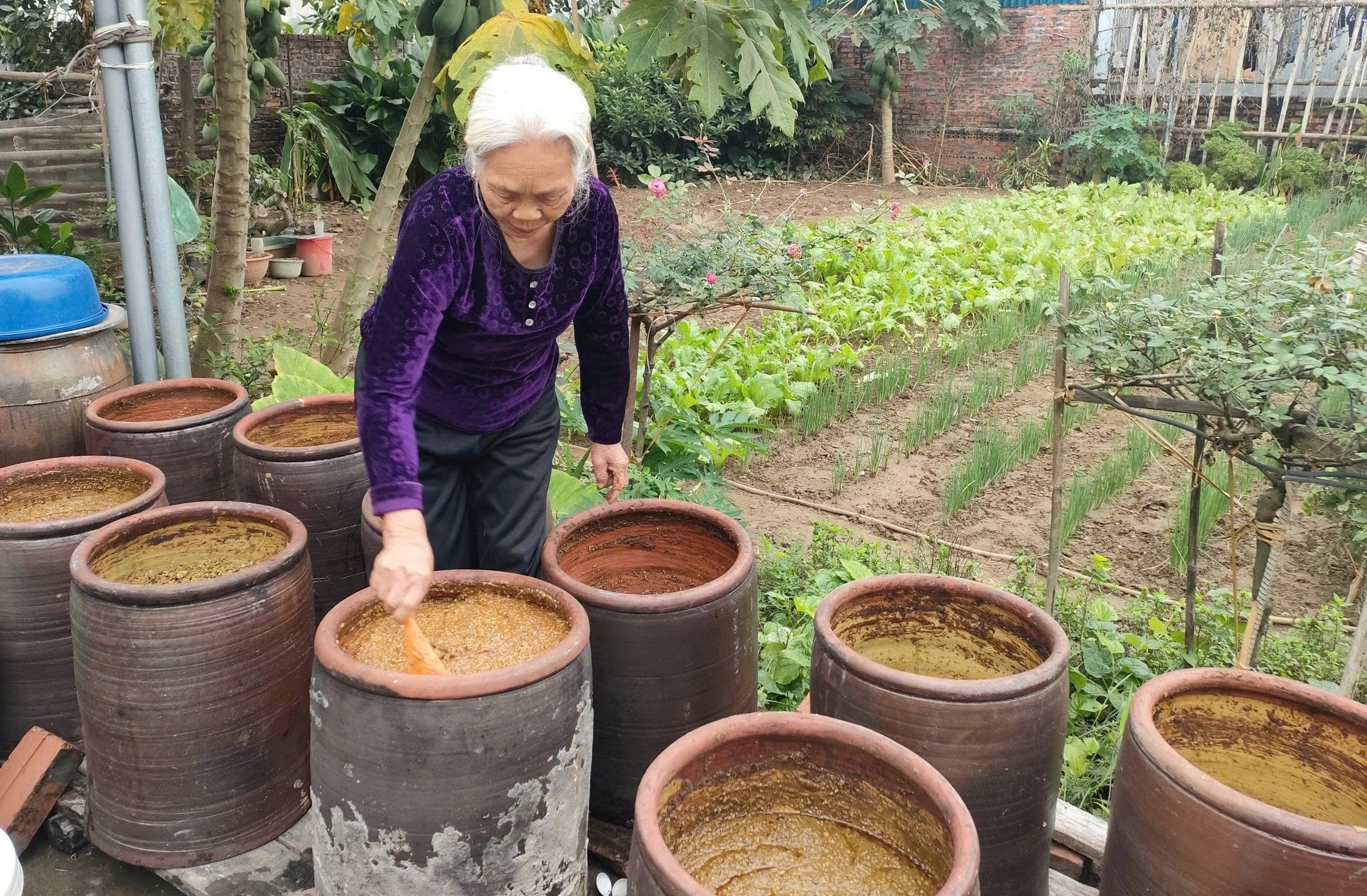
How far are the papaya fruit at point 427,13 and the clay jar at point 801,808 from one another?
2.84 meters

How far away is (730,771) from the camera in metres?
1.51

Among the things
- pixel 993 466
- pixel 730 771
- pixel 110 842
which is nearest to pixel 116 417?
pixel 110 842

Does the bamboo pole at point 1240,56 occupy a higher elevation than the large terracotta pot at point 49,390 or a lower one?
higher

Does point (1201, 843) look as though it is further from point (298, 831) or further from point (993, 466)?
point (993, 466)

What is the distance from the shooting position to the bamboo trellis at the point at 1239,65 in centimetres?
1176

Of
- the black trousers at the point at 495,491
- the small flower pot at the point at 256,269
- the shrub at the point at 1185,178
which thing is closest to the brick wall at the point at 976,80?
the shrub at the point at 1185,178

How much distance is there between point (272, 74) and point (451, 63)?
5748mm

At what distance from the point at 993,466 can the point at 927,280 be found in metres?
2.80

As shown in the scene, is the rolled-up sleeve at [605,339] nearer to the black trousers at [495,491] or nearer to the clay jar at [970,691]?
the black trousers at [495,491]

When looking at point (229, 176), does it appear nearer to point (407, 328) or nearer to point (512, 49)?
point (512, 49)

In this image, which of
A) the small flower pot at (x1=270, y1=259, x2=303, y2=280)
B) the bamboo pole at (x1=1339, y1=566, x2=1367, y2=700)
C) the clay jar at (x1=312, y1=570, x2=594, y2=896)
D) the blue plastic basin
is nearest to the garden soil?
the bamboo pole at (x1=1339, y1=566, x2=1367, y2=700)

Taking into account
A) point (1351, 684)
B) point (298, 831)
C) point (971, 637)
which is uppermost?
point (971, 637)

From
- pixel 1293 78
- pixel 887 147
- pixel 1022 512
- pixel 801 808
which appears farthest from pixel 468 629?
pixel 1293 78

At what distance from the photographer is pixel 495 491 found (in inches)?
89.0
